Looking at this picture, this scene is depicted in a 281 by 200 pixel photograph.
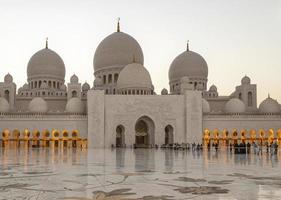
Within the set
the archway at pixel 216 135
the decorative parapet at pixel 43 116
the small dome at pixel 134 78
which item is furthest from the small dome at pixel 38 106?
the archway at pixel 216 135

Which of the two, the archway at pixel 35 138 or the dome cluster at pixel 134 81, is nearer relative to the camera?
the archway at pixel 35 138

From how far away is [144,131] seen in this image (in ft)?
128

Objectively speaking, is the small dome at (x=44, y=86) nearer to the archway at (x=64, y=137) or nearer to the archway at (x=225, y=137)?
the archway at (x=64, y=137)

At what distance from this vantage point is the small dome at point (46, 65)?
4384 centimetres

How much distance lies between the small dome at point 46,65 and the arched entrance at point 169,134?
15.4 meters

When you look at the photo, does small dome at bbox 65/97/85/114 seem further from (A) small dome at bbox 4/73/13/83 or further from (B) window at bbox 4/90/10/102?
(A) small dome at bbox 4/73/13/83

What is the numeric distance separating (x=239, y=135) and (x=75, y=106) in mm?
16615

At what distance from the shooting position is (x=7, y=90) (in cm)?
4138

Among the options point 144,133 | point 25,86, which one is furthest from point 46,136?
point 25,86

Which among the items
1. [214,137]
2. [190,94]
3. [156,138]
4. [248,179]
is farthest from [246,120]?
[248,179]

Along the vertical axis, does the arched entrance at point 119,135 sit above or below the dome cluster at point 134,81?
below

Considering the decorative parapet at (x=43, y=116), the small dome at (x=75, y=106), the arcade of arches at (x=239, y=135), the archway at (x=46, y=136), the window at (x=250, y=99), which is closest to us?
the archway at (x=46, y=136)

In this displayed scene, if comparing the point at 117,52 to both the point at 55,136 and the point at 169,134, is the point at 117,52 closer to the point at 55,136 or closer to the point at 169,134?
the point at 169,134

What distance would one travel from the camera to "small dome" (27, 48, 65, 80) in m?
43.8
